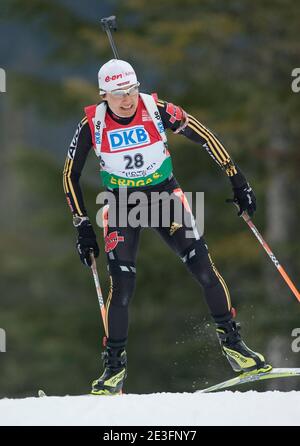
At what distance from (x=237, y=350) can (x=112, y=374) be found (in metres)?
0.94

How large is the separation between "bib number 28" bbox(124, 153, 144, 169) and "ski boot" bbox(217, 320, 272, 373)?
134cm

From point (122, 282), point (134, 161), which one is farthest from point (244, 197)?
point (122, 282)

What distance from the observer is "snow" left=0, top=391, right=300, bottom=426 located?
591cm

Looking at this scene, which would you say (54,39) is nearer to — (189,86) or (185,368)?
(189,86)

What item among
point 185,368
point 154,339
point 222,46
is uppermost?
point 222,46

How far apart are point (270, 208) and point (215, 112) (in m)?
2.04

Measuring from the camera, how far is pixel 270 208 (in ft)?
58.0

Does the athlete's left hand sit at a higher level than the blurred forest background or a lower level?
lower
